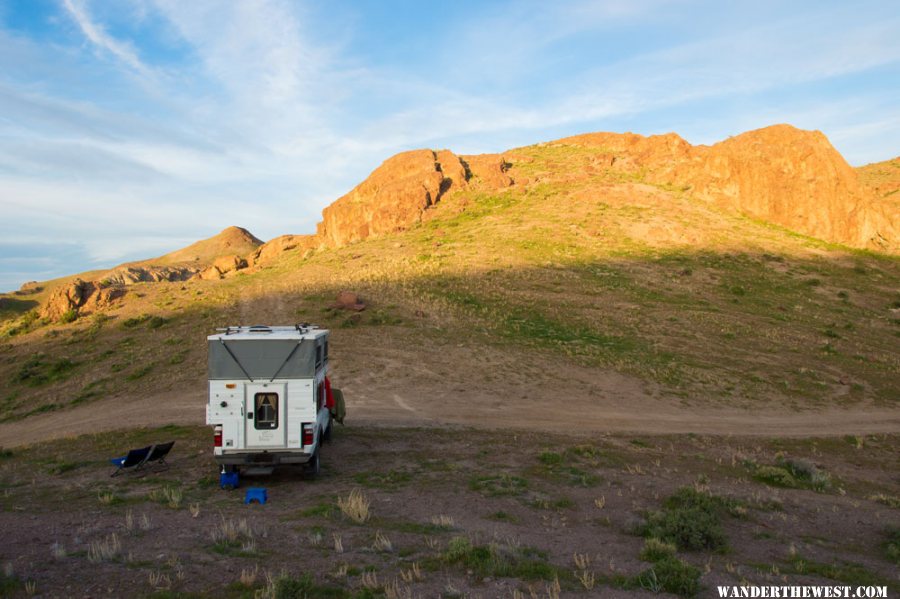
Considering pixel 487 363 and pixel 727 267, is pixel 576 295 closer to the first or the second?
pixel 487 363

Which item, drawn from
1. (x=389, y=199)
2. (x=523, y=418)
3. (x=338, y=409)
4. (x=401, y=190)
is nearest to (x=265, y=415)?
(x=338, y=409)

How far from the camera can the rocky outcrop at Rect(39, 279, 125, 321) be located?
37344 mm

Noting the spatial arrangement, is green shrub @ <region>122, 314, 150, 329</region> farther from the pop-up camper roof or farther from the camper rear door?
the camper rear door

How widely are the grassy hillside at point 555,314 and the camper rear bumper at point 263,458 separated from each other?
11.6 m

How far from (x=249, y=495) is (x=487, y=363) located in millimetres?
16394

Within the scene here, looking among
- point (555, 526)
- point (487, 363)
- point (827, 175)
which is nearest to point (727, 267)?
point (827, 175)

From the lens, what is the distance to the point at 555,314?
109ft

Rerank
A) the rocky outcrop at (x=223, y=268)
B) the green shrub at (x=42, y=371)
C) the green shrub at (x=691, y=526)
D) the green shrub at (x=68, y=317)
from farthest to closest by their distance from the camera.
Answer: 1. the rocky outcrop at (x=223, y=268)
2. the green shrub at (x=68, y=317)
3. the green shrub at (x=42, y=371)
4. the green shrub at (x=691, y=526)

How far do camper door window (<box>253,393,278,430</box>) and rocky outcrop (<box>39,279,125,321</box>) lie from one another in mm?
32962

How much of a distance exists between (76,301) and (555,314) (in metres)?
35.5

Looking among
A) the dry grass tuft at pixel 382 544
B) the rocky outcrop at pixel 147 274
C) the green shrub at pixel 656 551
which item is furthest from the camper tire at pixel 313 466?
the rocky outcrop at pixel 147 274

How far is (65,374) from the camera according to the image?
26.8 metres

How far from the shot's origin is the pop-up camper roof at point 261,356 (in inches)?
456

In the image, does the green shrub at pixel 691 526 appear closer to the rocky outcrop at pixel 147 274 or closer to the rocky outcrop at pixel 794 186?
the rocky outcrop at pixel 794 186
